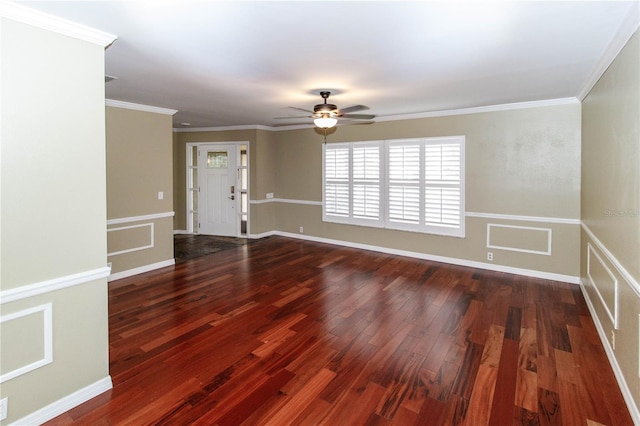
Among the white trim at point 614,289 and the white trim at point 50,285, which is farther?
the white trim at point 614,289

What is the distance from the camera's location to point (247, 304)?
12.6 ft

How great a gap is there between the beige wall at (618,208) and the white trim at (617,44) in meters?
0.05

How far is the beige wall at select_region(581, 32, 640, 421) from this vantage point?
2113 mm

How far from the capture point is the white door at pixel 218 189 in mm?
7449

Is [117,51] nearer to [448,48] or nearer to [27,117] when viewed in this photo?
[27,117]

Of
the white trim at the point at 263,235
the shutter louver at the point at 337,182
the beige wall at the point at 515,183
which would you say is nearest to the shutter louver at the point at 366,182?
the shutter louver at the point at 337,182

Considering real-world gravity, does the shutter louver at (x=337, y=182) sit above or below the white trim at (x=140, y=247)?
above

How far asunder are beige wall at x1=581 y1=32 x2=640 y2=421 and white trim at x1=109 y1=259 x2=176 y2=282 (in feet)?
17.7

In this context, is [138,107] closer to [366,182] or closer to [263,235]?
[263,235]

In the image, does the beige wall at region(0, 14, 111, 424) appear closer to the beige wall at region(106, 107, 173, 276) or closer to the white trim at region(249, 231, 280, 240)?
the beige wall at region(106, 107, 173, 276)

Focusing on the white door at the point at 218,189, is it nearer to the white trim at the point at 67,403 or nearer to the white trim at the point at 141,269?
the white trim at the point at 141,269

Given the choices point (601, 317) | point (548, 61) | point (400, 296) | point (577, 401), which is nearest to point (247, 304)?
point (400, 296)

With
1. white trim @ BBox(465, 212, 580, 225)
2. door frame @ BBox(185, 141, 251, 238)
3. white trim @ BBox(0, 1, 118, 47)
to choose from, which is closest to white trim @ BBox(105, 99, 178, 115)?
door frame @ BBox(185, 141, 251, 238)

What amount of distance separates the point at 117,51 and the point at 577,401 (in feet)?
13.8
